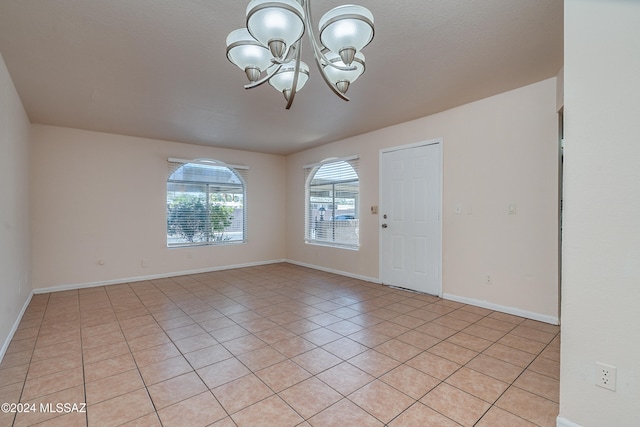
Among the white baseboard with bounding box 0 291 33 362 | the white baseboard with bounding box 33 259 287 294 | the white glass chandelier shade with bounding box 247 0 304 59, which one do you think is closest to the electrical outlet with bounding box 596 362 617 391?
the white glass chandelier shade with bounding box 247 0 304 59

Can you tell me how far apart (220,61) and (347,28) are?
147cm

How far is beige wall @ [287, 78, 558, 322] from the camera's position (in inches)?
122

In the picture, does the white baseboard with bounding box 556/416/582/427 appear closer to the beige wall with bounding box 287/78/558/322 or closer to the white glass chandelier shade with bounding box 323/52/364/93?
the beige wall with bounding box 287/78/558/322

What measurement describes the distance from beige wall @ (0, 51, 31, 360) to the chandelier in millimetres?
2314

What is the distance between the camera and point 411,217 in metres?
4.34

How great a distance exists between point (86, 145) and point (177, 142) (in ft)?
4.24

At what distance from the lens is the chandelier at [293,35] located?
53.7 inches

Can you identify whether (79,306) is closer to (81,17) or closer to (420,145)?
(81,17)

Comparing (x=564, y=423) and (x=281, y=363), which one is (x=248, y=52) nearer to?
(x=281, y=363)

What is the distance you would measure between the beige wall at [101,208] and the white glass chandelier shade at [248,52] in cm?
410

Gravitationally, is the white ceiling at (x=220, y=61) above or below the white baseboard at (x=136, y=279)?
above

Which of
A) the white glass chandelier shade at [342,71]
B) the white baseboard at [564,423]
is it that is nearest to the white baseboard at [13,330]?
the white glass chandelier shade at [342,71]

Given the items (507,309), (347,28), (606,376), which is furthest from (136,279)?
(606,376)

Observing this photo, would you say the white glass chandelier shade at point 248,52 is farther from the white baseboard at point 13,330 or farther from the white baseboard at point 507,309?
the white baseboard at point 507,309
